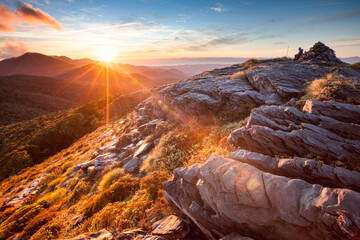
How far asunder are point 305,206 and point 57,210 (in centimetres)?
1777

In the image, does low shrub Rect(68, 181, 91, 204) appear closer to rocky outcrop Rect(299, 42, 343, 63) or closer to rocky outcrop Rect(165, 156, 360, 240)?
rocky outcrop Rect(165, 156, 360, 240)

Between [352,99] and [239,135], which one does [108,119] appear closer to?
[239,135]

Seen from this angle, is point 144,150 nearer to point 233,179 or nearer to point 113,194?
point 113,194

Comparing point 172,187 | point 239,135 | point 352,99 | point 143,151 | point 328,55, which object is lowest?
point 143,151

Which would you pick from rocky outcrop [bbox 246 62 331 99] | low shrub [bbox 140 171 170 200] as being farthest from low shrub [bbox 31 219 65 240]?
rocky outcrop [bbox 246 62 331 99]

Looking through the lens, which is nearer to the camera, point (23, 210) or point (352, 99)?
point (352, 99)

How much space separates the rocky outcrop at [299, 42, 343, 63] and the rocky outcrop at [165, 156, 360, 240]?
36.3m

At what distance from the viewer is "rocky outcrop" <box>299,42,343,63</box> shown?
29219 mm

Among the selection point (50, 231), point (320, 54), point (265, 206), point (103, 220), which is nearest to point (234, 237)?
point (265, 206)

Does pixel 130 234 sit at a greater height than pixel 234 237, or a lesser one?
lesser

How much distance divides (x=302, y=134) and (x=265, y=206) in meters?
5.40

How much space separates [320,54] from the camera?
29.6m

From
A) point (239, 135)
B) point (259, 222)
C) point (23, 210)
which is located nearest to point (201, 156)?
point (239, 135)

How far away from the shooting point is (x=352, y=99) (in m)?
10.6
